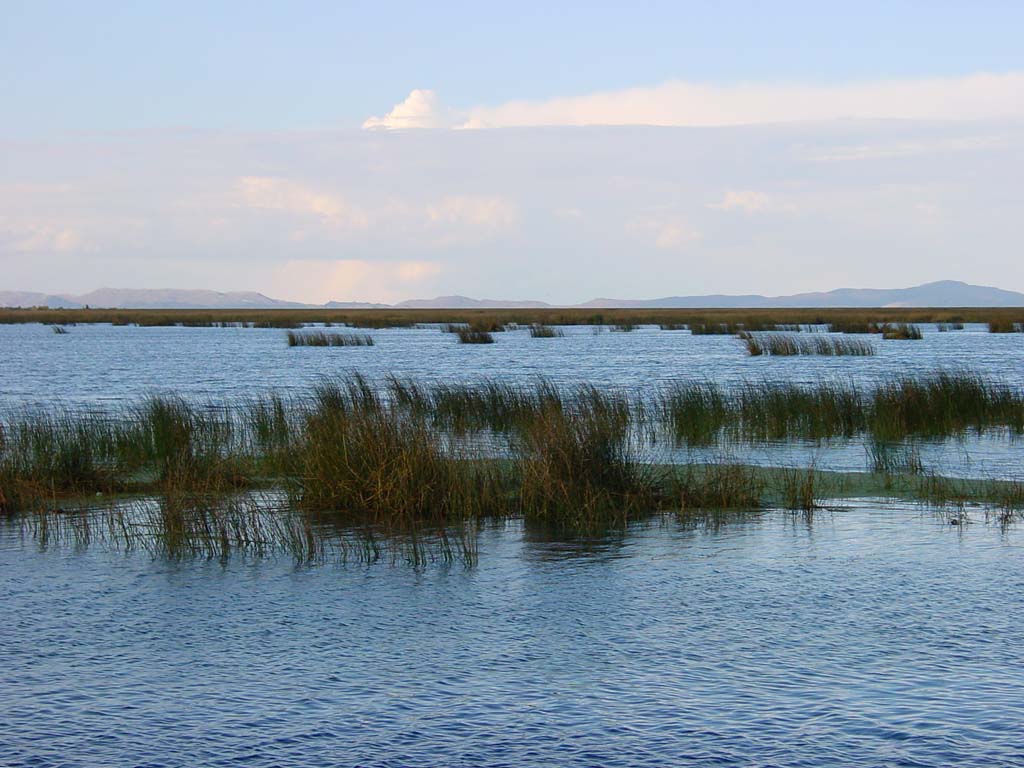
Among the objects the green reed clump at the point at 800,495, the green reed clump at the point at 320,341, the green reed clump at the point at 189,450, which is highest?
the green reed clump at the point at 320,341

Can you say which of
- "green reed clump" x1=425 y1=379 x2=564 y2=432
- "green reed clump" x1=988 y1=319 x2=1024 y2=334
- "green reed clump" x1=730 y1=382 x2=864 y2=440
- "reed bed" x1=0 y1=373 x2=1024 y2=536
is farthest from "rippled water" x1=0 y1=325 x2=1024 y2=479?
"green reed clump" x1=988 y1=319 x2=1024 y2=334

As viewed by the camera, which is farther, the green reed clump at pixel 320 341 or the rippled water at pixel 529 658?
the green reed clump at pixel 320 341

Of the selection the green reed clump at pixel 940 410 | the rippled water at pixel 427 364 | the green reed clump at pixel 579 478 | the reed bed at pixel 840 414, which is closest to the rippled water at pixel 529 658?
the green reed clump at pixel 579 478

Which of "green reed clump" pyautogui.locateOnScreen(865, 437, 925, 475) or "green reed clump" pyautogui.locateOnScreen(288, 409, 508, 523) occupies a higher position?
"green reed clump" pyautogui.locateOnScreen(288, 409, 508, 523)

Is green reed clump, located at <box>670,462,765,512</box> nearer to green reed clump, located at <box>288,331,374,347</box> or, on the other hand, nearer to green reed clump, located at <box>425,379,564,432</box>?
green reed clump, located at <box>425,379,564,432</box>

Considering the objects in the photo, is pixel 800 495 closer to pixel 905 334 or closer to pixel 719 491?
pixel 719 491

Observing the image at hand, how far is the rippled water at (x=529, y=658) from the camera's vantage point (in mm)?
5367

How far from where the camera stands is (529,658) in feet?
21.8

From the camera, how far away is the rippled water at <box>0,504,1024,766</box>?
5.37 m

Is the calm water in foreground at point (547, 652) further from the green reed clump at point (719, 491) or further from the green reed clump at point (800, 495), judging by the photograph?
the green reed clump at point (719, 491)

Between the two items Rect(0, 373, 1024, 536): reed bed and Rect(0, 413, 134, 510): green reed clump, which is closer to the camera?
Rect(0, 373, 1024, 536): reed bed

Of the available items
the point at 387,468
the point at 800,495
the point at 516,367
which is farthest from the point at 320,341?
the point at 800,495

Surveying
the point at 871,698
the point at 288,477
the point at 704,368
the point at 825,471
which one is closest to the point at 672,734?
the point at 871,698

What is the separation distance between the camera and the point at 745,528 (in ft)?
35.3
